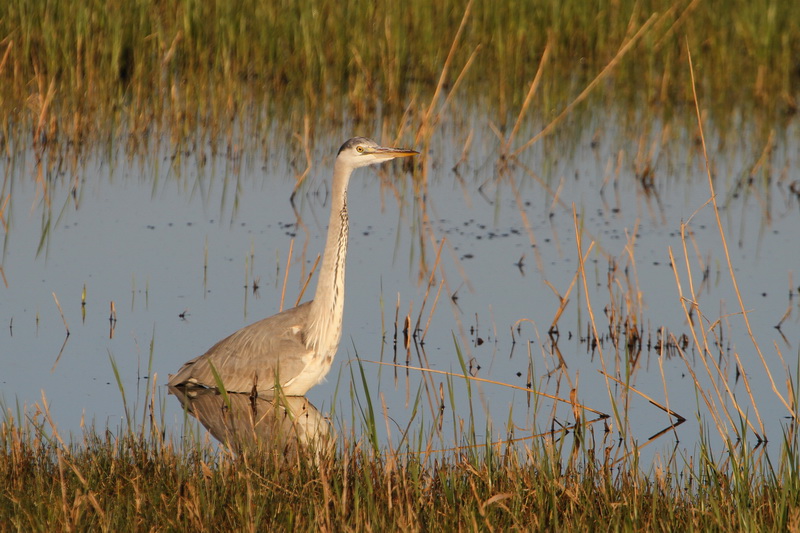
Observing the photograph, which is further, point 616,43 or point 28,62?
point 616,43

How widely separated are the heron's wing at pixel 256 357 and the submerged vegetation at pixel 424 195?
42cm

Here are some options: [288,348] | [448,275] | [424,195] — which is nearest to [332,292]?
[288,348]

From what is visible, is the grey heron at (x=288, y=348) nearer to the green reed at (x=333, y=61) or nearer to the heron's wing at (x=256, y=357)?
the heron's wing at (x=256, y=357)

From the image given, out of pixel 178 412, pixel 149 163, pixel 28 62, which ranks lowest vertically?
pixel 178 412

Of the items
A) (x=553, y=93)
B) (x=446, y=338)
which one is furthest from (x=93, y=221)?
(x=553, y=93)

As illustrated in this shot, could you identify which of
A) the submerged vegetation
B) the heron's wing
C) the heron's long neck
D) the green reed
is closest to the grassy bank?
the submerged vegetation

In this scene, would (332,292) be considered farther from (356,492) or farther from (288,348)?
(356,492)

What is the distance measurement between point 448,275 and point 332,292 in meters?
2.00

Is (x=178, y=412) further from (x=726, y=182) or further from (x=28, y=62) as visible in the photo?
(x=28, y=62)

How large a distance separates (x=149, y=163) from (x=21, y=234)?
2415mm

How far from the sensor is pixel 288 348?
21.9 ft

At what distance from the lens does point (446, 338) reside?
7461 mm

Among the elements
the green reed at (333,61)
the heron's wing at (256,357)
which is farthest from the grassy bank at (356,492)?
the green reed at (333,61)

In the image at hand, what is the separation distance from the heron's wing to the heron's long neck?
93 millimetres
